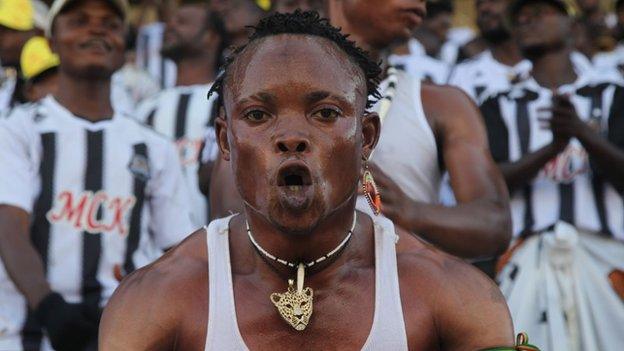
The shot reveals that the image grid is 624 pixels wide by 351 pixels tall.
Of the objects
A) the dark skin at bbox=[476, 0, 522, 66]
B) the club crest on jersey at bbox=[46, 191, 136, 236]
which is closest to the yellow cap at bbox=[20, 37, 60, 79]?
the club crest on jersey at bbox=[46, 191, 136, 236]

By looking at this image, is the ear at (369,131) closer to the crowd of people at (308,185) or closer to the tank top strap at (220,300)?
the crowd of people at (308,185)

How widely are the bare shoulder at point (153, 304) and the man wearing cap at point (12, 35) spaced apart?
4640 millimetres

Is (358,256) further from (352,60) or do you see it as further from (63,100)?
(63,100)

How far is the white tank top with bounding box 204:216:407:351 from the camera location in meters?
2.80

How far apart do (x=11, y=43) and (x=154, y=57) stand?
2.23 metres

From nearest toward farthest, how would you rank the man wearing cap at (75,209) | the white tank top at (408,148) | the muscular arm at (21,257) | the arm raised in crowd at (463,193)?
the arm raised in crowd at (463,193)
the white tank top at (408,148)
the muscular arm at (21,257)
the man wearing cap at (75,209)

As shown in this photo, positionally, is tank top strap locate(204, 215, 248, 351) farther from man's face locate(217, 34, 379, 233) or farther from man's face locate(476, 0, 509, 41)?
man's face locate(476, 0, 509, 41)

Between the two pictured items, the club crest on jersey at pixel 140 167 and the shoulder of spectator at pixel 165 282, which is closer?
the shoulder of spectator at pixel 165 282

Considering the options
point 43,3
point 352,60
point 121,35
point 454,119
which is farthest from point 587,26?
point 352,60

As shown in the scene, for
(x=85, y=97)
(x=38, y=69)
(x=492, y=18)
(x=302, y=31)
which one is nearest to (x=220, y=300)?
(x=302, y=31)

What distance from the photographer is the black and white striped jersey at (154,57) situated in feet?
30.8

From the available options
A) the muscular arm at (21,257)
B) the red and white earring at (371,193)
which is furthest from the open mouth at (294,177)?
the muscular arm at (21,257)

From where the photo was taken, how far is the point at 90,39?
18.7 ft

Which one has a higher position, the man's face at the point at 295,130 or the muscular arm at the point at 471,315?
the man's face at the point at 295,130
